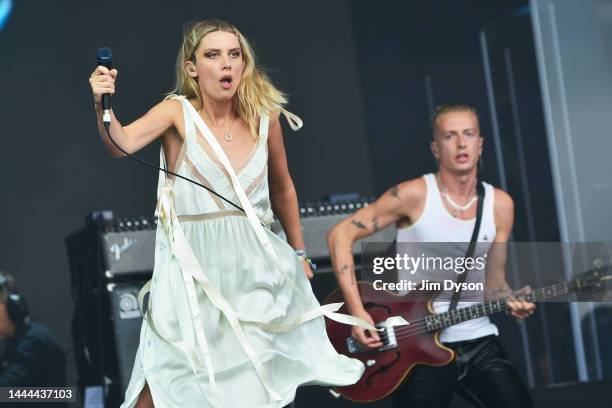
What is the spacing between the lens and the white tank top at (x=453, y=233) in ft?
17.2

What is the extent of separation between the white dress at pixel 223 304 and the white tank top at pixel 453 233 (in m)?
1.10

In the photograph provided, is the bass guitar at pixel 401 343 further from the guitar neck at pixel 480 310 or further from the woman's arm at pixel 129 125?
the woman's arm at pixel 129 125

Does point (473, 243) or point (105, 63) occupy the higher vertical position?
point (105, 63)

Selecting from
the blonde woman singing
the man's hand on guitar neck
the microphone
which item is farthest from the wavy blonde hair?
the man's hand on guitar neck

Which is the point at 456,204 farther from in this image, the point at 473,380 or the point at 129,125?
the point at 129,125

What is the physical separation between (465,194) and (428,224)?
246 millimetres

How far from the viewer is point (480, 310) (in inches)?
206

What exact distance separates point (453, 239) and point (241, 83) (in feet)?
5.03

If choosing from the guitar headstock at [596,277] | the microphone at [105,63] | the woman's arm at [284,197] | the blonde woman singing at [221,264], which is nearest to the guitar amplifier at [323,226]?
the guitar headstock at [596,277]

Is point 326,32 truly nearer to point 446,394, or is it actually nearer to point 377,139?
point 377,139

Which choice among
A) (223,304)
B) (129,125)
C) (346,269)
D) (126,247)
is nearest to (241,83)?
(129,125)

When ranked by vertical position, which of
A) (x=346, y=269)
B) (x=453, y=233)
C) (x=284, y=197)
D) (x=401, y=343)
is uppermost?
(x=284, y=197)

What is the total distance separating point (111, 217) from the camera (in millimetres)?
5934

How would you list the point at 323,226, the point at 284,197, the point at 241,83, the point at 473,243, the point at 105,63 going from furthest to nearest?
1. the point at 323,226
2. the point at 473,243
3. the point at 284,197
4. the point at 241,83
5. the point at 105,63
